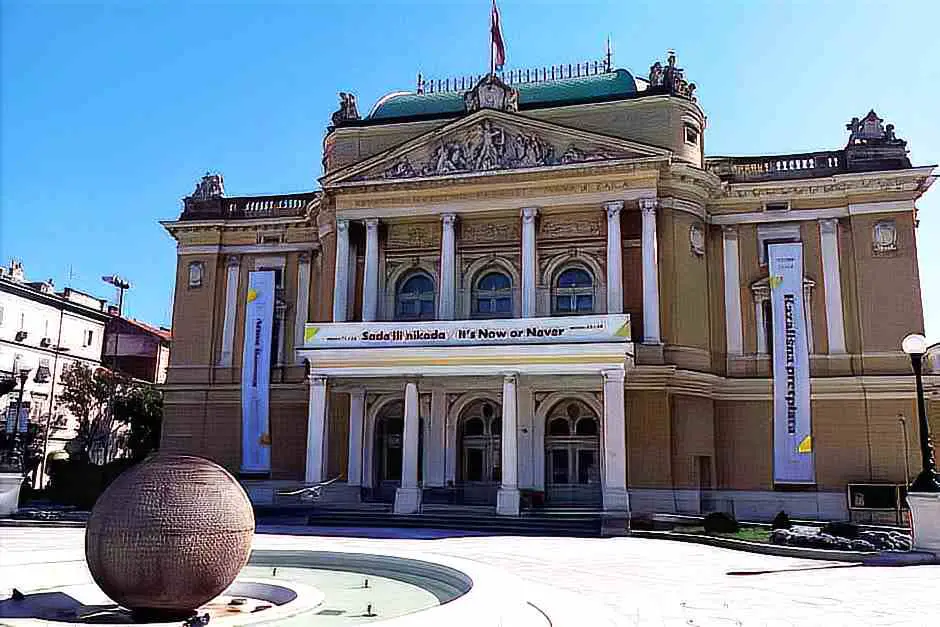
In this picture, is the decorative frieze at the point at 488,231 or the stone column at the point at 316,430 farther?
the decorative frieze at the point at 488,231

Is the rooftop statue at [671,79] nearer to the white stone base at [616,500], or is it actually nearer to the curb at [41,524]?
the white stone base at [616,500]

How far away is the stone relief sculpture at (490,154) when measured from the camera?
1123 inches

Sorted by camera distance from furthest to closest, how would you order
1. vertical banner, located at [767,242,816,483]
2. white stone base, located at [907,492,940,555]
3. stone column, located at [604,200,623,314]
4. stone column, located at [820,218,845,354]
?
stone column, located at [820,218,845,354], vertical banner, located at [767,242,816,483], stone column, located at [604,200,623,314], white stone base, located at [907,492,940,555]

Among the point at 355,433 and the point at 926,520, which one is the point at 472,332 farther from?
the point at 926,520

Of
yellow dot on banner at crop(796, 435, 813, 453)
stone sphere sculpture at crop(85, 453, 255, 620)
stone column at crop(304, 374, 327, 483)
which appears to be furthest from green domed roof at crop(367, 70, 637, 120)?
stone sphere sculpture at crop(85, 453, 255, 620)

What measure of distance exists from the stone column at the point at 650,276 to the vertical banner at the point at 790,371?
466 cm

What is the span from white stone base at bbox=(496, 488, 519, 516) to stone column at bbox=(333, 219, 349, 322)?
9375 mm

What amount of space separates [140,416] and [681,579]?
41.2 m

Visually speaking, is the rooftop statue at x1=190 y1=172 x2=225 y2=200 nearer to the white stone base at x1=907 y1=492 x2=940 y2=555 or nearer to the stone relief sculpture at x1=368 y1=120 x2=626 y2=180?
the stone relief sculpture at x1=368 y1=120 x2=626 y2=180

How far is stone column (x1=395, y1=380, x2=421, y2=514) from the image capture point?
82.0 feet

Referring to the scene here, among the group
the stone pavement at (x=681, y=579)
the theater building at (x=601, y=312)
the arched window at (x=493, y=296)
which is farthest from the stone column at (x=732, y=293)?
the stone pavement at (x=681, y=579)

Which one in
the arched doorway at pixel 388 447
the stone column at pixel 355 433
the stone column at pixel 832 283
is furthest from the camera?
the arched doorway at pixel 388 447

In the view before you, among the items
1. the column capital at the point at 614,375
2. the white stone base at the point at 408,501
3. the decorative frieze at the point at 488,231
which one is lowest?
the white stone base at the point at 408,501

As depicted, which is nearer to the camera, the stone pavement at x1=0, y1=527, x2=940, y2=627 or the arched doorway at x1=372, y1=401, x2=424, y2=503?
the stone pavement at x1=0, y1=527, x2=940, y2=627
